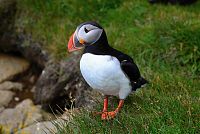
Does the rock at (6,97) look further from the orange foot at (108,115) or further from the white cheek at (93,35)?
the white cheek at (93,35)

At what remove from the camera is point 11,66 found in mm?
7363

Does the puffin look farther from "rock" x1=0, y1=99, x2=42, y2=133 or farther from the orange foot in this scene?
"rock" x1=0, y1=99, x2=42, y2=133

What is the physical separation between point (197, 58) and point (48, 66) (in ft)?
6.36

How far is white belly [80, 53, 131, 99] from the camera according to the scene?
3.64 m

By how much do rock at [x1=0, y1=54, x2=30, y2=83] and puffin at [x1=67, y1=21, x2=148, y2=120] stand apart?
11.6ft

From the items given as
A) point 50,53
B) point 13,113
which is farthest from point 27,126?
point 50,53

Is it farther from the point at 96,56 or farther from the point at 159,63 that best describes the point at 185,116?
the point at 159,63

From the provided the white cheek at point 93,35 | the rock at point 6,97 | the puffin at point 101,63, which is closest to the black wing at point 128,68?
the puffin at point 101,63

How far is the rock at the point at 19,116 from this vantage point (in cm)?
586

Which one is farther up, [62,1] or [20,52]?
[62,1]

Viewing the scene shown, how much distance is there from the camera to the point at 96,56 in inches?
145

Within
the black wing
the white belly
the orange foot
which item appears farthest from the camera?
the orange foot

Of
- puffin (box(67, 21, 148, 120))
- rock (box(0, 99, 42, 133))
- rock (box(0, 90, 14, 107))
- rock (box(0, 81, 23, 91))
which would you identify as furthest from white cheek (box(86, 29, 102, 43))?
rock (box(0, 81, 23, 91))

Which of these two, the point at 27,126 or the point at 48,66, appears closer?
the point at 27,126
